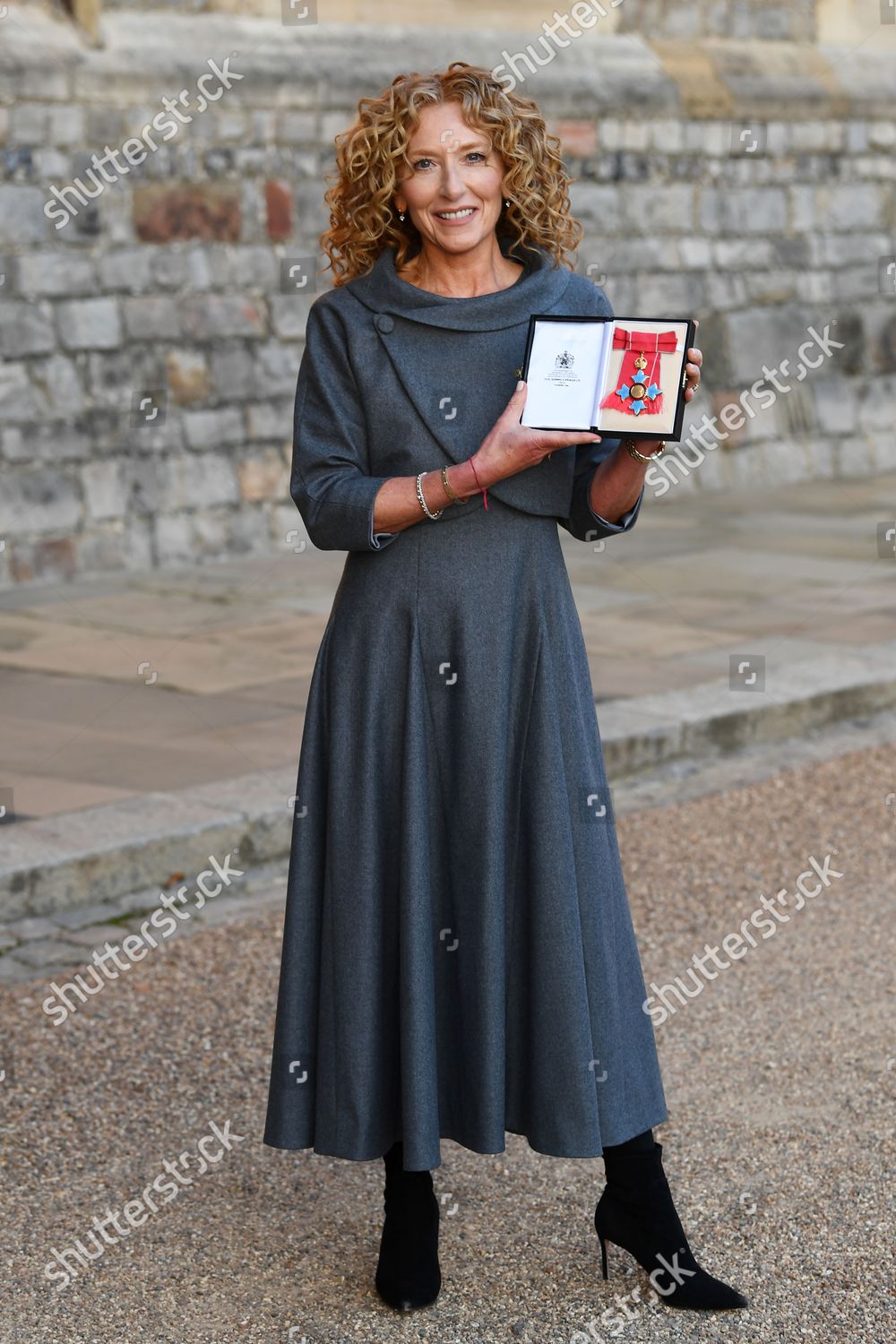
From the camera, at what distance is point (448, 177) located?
2.52m

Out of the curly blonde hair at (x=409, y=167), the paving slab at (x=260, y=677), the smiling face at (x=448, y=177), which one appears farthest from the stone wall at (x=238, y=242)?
the smiling face at (x=448, y=177)

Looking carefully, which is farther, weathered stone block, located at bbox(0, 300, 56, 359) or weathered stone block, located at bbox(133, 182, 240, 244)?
weathered stone block, located at bbox(133, 182, 240, 244)

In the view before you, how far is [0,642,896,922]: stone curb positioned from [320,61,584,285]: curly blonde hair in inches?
85.4

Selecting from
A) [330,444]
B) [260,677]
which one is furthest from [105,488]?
[330,444]

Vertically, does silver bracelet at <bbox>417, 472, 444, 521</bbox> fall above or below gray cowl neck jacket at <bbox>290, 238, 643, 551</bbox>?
below

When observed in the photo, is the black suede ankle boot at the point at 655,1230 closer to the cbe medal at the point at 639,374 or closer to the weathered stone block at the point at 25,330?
the cbe medal at the point at 639,374

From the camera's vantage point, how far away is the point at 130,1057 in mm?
3602

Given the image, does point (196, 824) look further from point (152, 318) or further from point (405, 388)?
point (152, 318)

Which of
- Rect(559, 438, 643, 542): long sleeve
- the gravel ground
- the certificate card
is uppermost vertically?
the certificate card

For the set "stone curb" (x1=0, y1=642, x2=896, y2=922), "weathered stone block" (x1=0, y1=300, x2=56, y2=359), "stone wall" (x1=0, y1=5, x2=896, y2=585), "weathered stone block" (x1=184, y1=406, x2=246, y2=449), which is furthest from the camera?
"weathered stone block" (x1=184, y1=406, x2=246, y2=449)

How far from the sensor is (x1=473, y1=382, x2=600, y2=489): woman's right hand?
7.95ft

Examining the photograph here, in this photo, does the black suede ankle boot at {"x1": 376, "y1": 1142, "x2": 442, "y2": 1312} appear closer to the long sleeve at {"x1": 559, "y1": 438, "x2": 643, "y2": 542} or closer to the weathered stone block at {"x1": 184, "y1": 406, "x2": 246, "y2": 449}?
the long sleeve at {"x1": 559, "y1": 438, "x2": 643, "y2": 542}

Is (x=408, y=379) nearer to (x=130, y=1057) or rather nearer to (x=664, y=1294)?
(x=664, y=1294)

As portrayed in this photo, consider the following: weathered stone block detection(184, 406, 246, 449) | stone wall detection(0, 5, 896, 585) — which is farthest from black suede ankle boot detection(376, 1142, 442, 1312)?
weathered stone block detection(184, 406, 246, 449)
